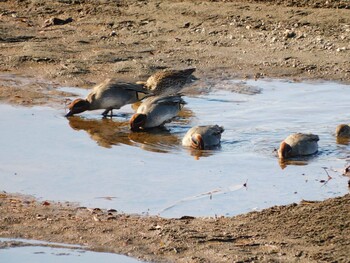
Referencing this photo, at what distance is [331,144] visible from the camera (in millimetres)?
11445

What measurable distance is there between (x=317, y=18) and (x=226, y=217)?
8.52m

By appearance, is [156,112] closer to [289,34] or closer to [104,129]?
[104,129]

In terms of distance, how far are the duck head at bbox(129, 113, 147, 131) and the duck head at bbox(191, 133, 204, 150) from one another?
1.08 m

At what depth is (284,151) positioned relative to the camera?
10734 mm

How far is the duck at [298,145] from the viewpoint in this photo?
35.2ft

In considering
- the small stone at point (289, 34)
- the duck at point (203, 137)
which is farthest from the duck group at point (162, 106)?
the small stone at point (289, 34)

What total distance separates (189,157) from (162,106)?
1.78 meters

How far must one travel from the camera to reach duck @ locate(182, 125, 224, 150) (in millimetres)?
11117

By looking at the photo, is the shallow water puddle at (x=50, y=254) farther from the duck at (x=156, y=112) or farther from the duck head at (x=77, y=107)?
the duck head at (x=77, y=107)

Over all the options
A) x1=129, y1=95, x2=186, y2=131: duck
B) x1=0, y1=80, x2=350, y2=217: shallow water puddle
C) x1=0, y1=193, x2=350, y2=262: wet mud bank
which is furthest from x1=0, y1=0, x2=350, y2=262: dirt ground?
x1=129, y1=95, x2=186, y2=131: duck

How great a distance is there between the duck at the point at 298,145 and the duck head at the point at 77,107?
294cm

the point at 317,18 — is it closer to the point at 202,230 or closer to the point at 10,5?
the point at 10,5

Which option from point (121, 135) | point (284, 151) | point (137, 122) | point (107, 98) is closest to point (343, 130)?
point (284, 151)

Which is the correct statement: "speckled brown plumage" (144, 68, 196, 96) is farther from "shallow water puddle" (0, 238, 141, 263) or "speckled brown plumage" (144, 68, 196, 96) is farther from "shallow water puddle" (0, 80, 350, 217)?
"shallow water puddle" (0, 238, 141, 263)
